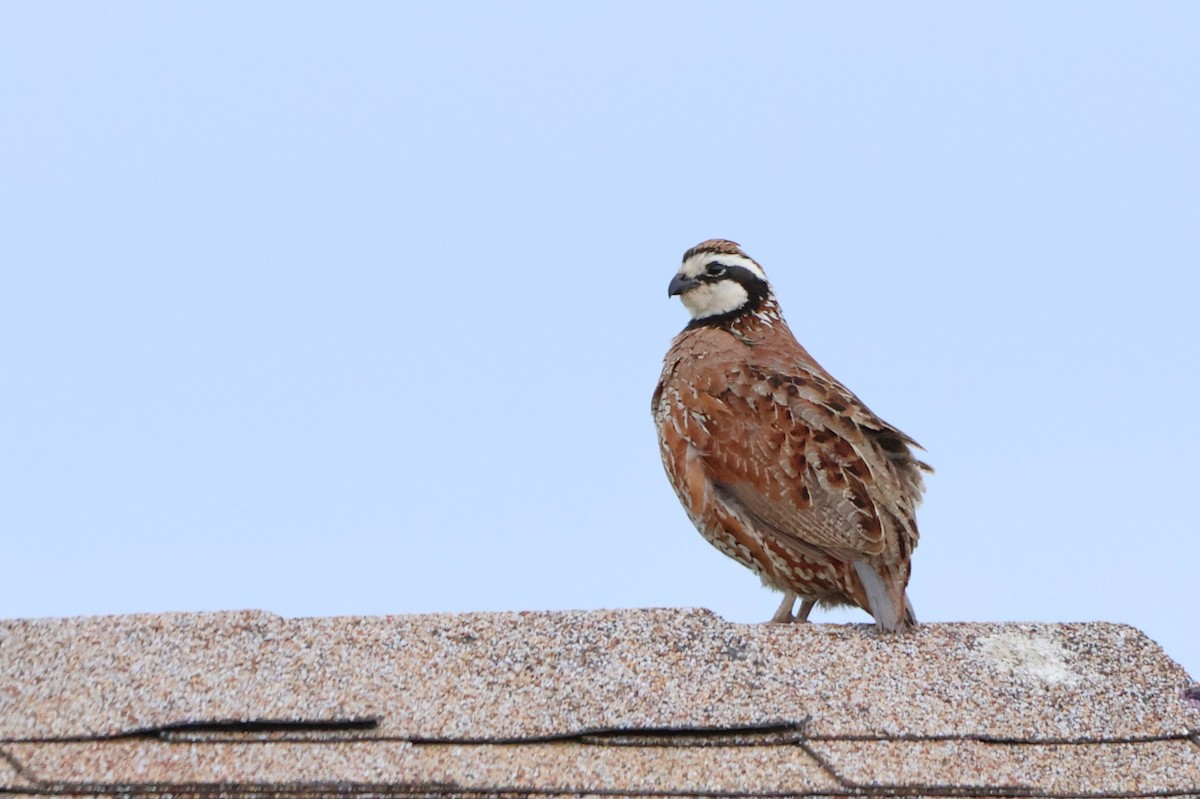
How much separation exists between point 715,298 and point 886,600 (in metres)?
2.74

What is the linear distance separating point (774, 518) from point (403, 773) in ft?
9.81

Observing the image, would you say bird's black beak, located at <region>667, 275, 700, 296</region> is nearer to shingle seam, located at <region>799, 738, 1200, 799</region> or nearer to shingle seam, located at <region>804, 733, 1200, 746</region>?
shingle seam, located at <region>804, 733, 1200, 746</region>

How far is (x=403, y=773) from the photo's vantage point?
4.56m

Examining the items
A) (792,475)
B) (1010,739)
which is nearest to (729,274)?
(792,475)

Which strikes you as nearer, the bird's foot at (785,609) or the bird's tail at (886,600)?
the bird's tail at (886,600)

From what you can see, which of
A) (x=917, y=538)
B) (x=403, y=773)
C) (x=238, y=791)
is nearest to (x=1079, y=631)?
(x=917, y=538)

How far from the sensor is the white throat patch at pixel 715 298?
8.79 m

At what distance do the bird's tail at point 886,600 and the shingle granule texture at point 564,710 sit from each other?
1.71ft

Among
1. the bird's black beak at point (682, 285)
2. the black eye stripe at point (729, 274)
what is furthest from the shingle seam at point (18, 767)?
the black eye stripe at point (729, 274)

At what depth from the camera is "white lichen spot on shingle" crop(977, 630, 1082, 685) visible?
18.2 ft

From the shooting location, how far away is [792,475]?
717 centimetres

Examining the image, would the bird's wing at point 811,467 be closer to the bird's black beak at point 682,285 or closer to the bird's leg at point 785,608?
the bird's leg at point 785,608

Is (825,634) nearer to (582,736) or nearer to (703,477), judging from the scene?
(582,736)

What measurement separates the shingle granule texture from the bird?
3.69ft
